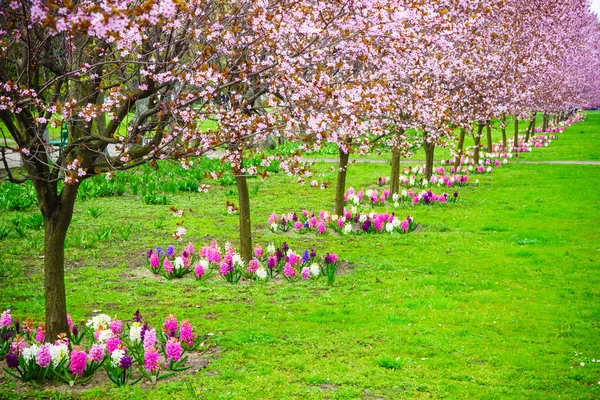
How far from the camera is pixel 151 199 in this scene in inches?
722

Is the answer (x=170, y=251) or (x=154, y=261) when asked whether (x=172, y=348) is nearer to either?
(x=154, y=261)

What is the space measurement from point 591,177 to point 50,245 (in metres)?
23.0

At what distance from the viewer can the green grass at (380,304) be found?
24.0 ft

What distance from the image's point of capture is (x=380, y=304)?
10.2 meters

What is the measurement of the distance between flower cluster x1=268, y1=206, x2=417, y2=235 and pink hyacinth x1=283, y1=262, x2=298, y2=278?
3415mm

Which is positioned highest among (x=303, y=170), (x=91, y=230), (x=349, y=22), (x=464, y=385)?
(x=349, y=22)

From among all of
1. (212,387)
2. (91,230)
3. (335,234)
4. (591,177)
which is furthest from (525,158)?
(212,387)

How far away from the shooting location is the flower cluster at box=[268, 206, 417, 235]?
15.0 meters

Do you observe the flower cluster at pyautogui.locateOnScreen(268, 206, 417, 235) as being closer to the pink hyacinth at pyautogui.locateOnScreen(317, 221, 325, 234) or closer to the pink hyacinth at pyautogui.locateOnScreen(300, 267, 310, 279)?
the pink hyacinth at pyautogui.locateOnScreen(317, 221, 325, 234)

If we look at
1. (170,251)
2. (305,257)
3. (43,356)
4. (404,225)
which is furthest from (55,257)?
(404,225)

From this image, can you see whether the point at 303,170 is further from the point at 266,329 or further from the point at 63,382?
the point at 63,382

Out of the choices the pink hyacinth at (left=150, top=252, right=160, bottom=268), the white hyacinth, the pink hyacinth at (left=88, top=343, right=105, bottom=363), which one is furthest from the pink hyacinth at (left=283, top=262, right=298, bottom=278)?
the pink hyacinth at (left=88, top=343, right=105, bottom=363)

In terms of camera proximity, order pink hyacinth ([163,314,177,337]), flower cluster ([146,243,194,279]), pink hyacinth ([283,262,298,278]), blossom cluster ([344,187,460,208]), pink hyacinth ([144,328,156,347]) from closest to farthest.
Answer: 1. pink hyacinth ([144,328,156,347])
2. pink hyacinth ([163,314,177,337])
3. pink hyacinth ([283,262,298,278])
4. flower cluster ([146,243,194,279])
5. blossom cluster ([344,187,460,208])

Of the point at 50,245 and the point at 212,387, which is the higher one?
the point at 50,245
